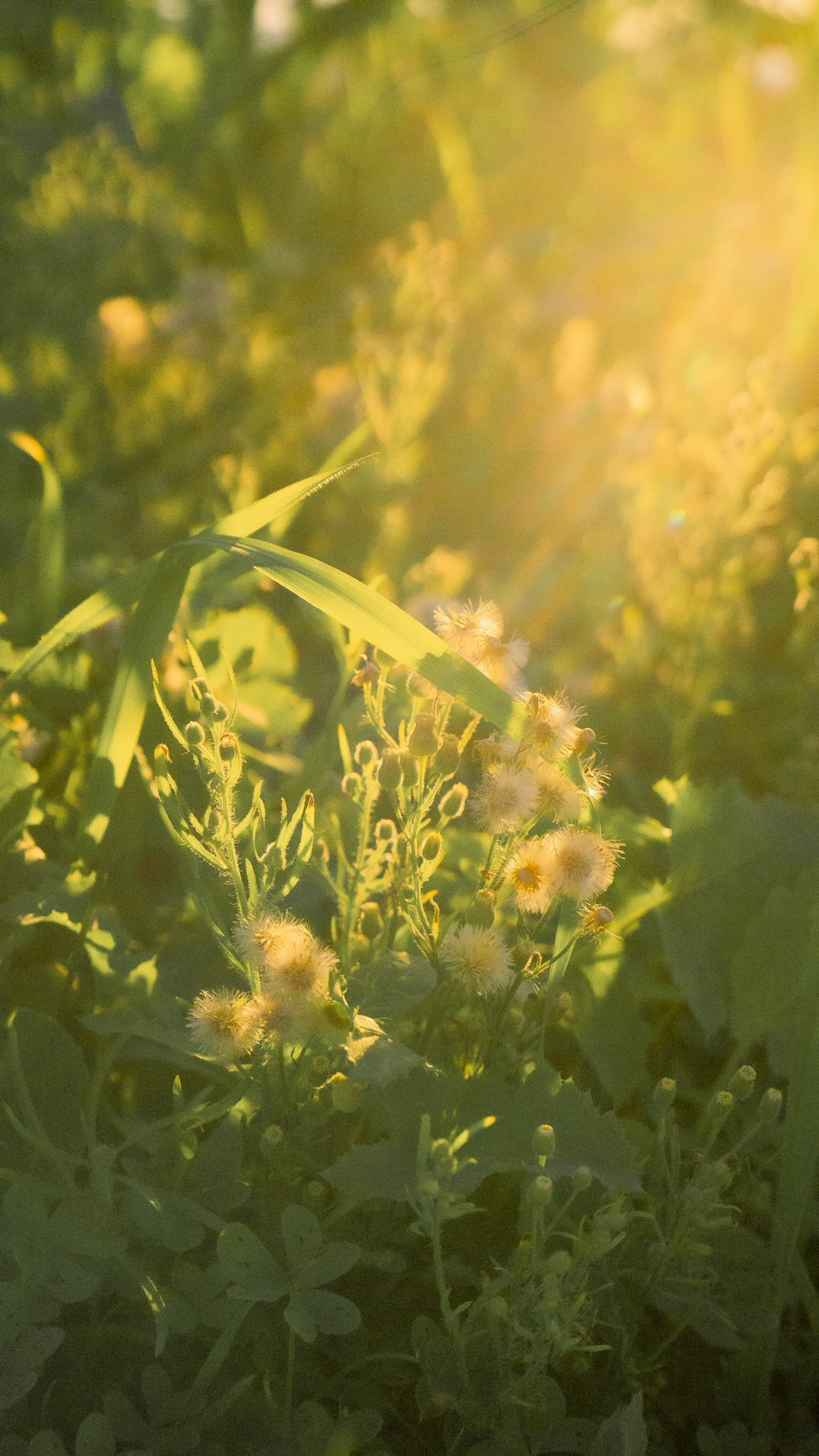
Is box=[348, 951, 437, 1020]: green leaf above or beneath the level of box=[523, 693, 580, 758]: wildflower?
beneath

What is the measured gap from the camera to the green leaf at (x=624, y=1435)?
3.22 ft

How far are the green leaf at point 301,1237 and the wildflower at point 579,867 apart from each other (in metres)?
0.38

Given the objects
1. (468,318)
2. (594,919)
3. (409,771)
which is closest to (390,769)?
(409,771)

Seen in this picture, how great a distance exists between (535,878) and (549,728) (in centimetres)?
14

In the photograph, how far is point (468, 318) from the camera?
3.71 m

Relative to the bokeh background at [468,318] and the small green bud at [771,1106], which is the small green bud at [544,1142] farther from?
the bokeh background at [468,318]

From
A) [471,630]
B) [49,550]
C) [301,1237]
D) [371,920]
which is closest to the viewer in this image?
[301,1237]

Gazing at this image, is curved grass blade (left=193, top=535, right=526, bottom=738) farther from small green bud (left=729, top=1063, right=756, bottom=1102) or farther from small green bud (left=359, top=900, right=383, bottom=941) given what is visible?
small green bud (left=729, top=1063, right=756, bottom=1102)

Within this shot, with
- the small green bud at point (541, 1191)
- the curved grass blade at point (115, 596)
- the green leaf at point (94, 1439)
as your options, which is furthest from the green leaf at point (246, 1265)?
the curved grass blade at point (115, 596)

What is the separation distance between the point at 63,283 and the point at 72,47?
158cm

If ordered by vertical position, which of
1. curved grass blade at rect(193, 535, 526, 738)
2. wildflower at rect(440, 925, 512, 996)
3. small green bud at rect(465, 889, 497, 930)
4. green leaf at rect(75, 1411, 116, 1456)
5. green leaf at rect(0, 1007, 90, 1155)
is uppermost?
curved grass blade at rect(193, 535, 526, 738)

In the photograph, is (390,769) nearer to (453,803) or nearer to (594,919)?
(453,803)

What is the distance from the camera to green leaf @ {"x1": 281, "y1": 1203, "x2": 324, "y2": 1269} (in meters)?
1.03

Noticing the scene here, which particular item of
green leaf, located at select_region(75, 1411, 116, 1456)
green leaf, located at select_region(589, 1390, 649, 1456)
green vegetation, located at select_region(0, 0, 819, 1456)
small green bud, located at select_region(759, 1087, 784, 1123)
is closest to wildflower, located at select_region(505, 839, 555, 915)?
green vegetation, located at select_region(0, 0, 819, 1456)
